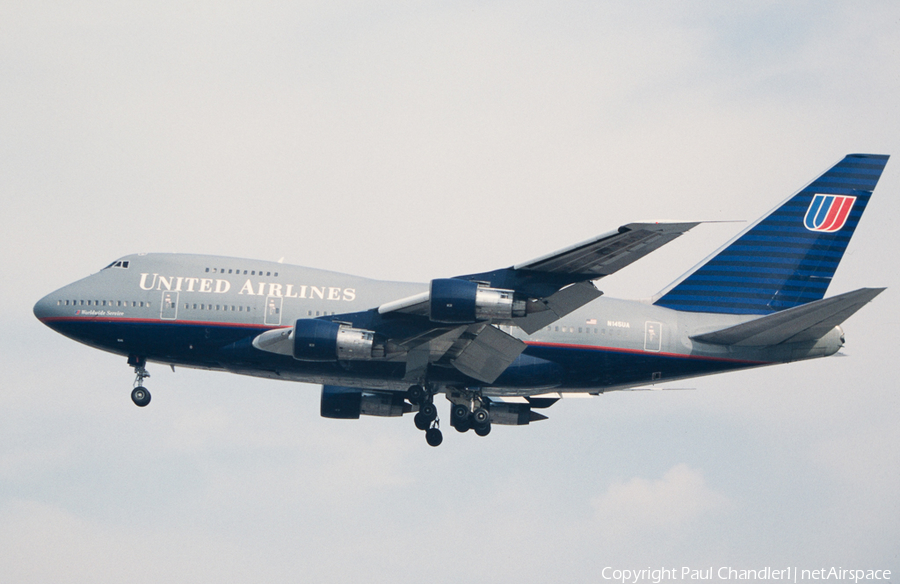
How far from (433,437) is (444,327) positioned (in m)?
6.44

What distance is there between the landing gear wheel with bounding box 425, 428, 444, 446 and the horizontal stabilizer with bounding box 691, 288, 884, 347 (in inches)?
401

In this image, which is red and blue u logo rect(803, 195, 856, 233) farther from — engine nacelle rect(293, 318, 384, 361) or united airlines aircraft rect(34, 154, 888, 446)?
engine nacelle rect(293, 318, 384, 361)

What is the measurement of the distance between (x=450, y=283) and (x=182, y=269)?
483 inches

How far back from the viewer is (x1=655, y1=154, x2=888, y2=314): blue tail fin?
140 feet

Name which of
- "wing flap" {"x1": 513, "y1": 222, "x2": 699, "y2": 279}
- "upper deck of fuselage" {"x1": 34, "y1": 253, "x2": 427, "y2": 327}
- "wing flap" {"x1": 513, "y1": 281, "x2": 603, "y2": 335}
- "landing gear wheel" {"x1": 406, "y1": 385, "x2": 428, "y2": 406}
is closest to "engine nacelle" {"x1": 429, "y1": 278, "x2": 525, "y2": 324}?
"wing flap" {"x1": 513, "y1": 281, "x2": 603, "y2": 335}

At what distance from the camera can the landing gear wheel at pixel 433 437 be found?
4150cm

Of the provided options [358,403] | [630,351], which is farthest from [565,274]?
[358,403]

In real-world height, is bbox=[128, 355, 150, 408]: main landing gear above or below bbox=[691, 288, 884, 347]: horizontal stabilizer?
below

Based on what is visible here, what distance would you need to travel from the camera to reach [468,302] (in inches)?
1318

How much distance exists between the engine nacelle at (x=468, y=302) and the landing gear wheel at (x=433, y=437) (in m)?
8.93

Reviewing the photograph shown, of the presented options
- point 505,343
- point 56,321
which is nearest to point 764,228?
point 505,343

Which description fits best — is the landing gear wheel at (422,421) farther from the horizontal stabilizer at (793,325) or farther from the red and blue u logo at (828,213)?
the red and blue u logo at (828,213)

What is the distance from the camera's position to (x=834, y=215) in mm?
43875

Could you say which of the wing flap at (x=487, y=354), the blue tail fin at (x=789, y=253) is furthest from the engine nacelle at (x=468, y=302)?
the blue tail fin at (x=789, y=253)
